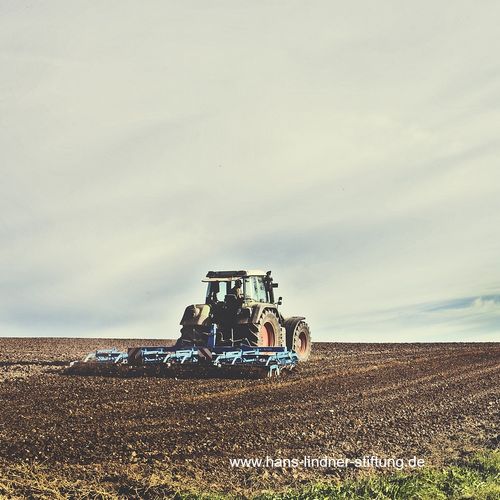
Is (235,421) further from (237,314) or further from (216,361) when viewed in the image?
(237,314)

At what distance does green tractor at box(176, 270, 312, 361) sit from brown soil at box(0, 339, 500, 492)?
2.12 metres

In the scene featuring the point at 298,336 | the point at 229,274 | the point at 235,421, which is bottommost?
the point at 235,421

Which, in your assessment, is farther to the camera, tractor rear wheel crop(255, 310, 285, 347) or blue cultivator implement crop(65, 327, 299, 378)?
tractor rear wheel crop(255, 310, 285, 347)

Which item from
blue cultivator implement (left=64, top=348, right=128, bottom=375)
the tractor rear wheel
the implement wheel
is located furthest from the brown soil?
the implement wheel

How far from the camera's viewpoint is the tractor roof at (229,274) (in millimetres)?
16850

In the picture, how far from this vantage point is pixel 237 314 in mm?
16531

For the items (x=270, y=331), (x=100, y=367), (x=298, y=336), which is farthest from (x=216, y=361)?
(x=298, y=336)

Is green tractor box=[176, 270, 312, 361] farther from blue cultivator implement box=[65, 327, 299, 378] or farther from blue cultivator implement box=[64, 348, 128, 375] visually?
blue cultivator implement box=[64, 348, 128, 375]

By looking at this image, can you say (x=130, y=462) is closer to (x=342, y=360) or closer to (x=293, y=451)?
(x=293, y=451)

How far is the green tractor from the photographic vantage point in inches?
646

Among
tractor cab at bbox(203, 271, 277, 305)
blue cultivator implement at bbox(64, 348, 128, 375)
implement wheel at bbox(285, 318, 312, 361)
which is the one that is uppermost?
tractor cab at bbox(203, 271, 277, 305)

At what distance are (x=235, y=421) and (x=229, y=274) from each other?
25.9ft

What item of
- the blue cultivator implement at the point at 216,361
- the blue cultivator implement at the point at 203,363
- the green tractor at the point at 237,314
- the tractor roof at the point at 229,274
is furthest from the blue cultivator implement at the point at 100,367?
the tractor roof at the point at 229,274

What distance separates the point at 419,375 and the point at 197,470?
9.85m
